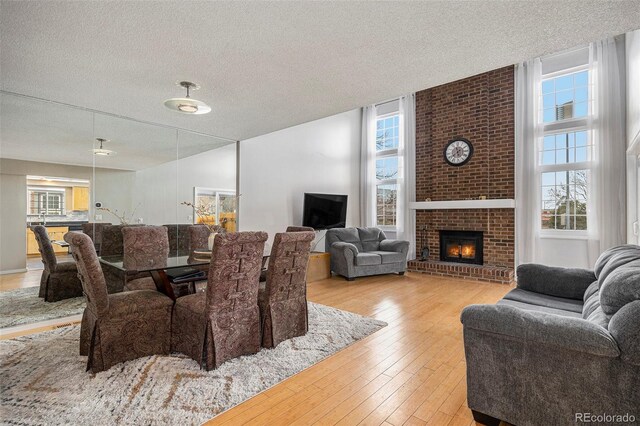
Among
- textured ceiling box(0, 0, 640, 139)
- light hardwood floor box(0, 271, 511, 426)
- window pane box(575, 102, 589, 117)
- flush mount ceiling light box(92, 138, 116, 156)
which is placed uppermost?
window pane box(575, 102, 589, 117)

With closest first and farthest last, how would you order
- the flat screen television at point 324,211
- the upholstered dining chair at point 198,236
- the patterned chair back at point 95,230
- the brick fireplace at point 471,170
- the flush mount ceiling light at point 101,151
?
the patterned chair back at point 95,230
the flush mount ceiling light at point 101,151
the upholstered dining chair at point 198,236
the brick fireplace at point 471,170
the flat screen television at point 324,211

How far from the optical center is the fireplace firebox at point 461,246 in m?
5.94

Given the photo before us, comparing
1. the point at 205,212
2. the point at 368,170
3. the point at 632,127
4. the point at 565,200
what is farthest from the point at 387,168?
the point at 205,212

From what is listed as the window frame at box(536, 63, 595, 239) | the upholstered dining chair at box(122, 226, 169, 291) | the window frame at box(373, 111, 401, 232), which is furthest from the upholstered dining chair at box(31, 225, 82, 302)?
the window frame at box(536, 63, 595, 239)

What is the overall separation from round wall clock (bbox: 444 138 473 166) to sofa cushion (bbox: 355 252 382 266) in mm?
2530

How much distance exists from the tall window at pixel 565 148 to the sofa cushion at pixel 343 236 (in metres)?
3.26

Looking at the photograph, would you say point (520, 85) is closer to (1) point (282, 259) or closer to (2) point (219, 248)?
(1) point (282, 259)

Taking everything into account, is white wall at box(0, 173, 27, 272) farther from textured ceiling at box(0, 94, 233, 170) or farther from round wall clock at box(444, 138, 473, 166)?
round wall clock at box(444, 138, 473, 166)

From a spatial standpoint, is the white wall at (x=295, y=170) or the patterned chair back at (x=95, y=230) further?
the white wall at (x=295, y=170)

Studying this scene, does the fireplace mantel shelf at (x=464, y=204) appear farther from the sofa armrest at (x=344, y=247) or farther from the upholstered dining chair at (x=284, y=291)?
the upholstered dining chair at (x=284, y=291)

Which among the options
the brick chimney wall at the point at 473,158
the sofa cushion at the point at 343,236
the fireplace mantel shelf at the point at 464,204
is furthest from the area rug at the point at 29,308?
the brick chimney wall at the point at 473,158

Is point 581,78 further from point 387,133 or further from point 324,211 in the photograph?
point 324,211

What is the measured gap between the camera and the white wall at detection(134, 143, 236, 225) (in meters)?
4.10

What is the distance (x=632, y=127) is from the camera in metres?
3.80
